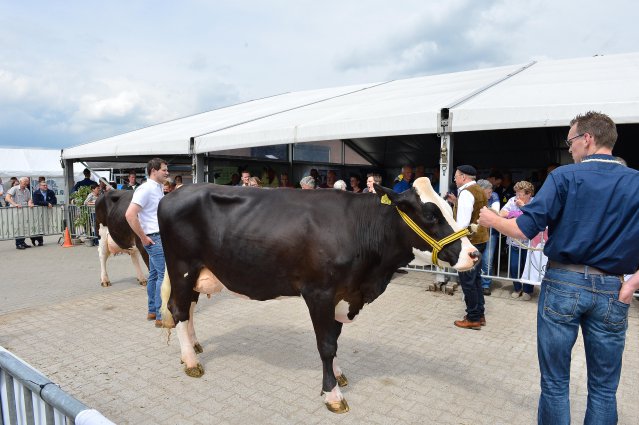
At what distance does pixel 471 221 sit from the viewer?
5004 millimetres

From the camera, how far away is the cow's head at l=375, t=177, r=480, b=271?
9.59 ft

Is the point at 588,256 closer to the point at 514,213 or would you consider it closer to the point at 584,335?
the point at 584,335

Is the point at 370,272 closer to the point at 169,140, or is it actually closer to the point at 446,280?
the point at 446,280

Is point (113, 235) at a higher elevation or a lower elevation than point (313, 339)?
higher

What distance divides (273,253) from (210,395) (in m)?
1.28

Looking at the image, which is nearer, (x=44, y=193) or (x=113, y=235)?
(x=113, y=235)

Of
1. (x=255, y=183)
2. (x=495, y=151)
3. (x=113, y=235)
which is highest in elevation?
(x=495, y=151)

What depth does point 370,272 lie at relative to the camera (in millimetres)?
3301

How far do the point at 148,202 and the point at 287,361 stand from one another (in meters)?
2.28

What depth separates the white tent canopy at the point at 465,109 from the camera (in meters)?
5.64

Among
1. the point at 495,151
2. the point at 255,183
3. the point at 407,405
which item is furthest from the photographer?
the point at 495,151

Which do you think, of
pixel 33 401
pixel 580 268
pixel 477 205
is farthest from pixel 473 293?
pixel 33 401

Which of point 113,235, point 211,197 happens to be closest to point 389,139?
point 113,235

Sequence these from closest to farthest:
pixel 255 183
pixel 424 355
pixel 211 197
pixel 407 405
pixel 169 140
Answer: pixel 407 405 → pixel 211 197 → pixel 424 355 → pixel 255 183 → pixel 169 140
